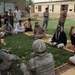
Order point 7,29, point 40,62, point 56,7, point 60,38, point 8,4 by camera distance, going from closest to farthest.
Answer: point 40,62 → point 60,38 → point 7,29 → point 8,4 → point 56,7

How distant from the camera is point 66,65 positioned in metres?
5.15

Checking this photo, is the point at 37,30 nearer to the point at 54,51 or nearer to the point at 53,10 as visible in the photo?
the point at 54,51

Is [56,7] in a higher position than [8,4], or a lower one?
higher

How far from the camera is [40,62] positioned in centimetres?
295

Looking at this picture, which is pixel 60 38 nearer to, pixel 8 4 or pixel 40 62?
pixel 40 62

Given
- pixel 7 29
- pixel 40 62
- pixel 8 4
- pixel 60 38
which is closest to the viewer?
pixel 40 62

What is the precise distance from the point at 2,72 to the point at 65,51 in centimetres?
334

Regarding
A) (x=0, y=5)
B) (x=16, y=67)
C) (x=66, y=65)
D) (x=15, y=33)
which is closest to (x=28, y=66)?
(x=16, y=67)

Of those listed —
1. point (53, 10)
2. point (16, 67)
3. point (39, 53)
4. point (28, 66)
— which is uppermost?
point (53, 10)

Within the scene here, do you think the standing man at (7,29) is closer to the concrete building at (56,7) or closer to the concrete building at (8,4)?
the concrete building at (8,4)

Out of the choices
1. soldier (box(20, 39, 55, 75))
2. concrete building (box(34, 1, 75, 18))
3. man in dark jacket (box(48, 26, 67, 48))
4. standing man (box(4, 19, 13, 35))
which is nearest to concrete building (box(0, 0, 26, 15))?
concrete building (box(34, 1, 75, 18))

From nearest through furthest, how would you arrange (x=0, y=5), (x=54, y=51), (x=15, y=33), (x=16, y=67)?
1. (x=16, y=67)
2. (x=54, y=51)
3. (x=15, y=33)
4. (x=0, y=5)

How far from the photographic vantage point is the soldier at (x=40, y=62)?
286 centimetres

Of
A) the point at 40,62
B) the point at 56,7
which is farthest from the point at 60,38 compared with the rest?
the point at 56,7
